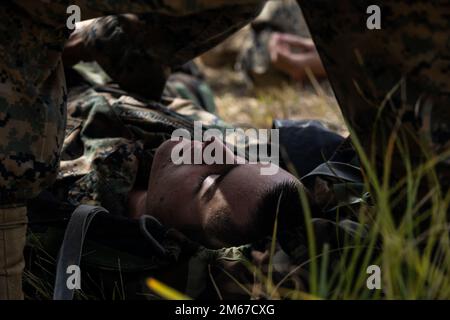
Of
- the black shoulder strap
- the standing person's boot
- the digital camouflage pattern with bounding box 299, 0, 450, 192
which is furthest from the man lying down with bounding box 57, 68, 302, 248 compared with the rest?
the standing person's boot

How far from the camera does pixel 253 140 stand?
8.40ft

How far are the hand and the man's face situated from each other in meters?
3.42

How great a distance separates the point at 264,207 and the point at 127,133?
0.80 meters

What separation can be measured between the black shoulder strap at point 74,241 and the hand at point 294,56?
3.62 meters

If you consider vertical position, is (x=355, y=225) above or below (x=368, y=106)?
below

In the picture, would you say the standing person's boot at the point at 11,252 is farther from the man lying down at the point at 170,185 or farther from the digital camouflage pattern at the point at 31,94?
the man lying down at the point at 170,185

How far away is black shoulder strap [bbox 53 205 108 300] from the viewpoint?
169 cm

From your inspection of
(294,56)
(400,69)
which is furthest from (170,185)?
(294,56)

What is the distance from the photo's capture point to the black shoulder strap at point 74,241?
1.69 meters

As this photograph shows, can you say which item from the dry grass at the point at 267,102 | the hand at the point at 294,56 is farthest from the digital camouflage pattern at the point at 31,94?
the hand at the point at 294,56

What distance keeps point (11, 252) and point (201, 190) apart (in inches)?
19.7
